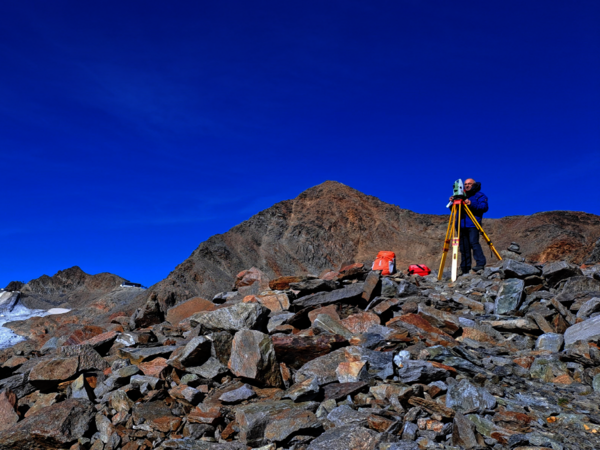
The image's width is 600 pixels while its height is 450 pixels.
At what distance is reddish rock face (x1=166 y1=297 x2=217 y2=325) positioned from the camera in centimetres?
970

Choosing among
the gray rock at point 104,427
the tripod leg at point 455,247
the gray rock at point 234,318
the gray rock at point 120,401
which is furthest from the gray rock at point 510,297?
the gray rock at point 104,427

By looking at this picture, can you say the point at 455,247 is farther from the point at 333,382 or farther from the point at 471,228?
the point at 333,382

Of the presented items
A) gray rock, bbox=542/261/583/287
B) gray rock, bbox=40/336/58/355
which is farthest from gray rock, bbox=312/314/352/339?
gray rock, bbox=40/336/58/355

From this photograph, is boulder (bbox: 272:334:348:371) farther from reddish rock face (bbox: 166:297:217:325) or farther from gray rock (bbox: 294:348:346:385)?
reddish rock face (bbox: 166:297:217:325)

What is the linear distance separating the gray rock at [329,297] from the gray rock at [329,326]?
4.02ft

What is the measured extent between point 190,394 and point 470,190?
31.7ft

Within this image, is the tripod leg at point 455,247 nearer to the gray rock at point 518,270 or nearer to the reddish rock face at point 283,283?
the gray rock at point 518,270

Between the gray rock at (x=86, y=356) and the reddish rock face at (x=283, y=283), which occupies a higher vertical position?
the reddish rock face at (x=283, y=283)

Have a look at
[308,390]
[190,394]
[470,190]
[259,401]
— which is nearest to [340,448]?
[308,390]

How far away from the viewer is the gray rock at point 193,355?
551 cm

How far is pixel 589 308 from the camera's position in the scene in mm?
6938

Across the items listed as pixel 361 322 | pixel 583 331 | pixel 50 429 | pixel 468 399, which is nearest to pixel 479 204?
pixel 583 331

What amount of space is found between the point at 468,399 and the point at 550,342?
8.99ft

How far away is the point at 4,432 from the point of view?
4.91 meters
